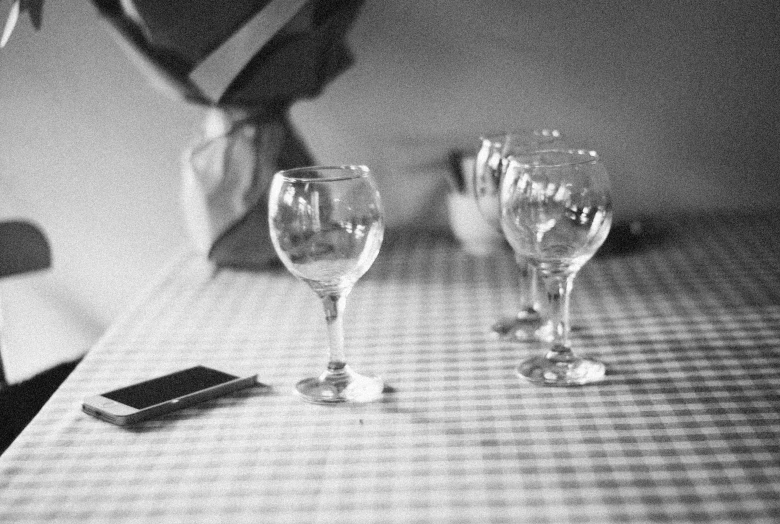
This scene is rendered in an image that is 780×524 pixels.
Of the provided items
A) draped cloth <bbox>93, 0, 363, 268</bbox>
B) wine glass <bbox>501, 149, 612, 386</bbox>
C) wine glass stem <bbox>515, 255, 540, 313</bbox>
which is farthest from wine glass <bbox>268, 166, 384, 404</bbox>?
draped cloth <bbox>93, 0, 363, 268</bbox>

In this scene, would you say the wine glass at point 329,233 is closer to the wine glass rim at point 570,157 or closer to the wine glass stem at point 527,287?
the wine glass rim at point 570,157

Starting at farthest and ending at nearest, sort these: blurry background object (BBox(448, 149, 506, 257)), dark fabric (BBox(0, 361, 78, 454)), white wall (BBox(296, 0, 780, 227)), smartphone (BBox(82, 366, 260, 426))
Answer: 1. white wall (BBox(296, 0, 780, 227))
2. blurry background object (BBox(448, 149, 506, 257))
3. dark fabric (BBox(0, 361, 78, 454))
4. smartphone (BBox(82, 366, 260, 426))

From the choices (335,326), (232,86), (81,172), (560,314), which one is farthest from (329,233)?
(81,172)

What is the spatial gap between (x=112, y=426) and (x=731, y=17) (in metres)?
1.13

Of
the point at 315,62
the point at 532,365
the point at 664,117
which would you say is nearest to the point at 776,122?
the point at 664,117

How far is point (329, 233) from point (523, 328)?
282mm

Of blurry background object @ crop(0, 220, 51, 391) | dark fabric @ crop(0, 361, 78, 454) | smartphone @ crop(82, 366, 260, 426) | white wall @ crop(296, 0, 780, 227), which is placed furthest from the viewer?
white wall @ crop(296, 0, 780, 227)

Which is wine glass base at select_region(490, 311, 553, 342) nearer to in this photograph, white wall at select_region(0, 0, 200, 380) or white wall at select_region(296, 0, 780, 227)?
white wall at select_region(296, 0, 780, 227)

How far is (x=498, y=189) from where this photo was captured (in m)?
0.92

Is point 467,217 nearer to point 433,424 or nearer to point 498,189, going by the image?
point 498,189

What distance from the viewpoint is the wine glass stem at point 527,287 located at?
0.96m

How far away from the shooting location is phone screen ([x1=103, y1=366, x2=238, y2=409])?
0.73 metres

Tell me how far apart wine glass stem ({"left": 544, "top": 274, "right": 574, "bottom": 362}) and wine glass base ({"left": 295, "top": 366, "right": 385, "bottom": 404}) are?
159 mm

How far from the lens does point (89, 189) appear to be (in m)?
1.56
